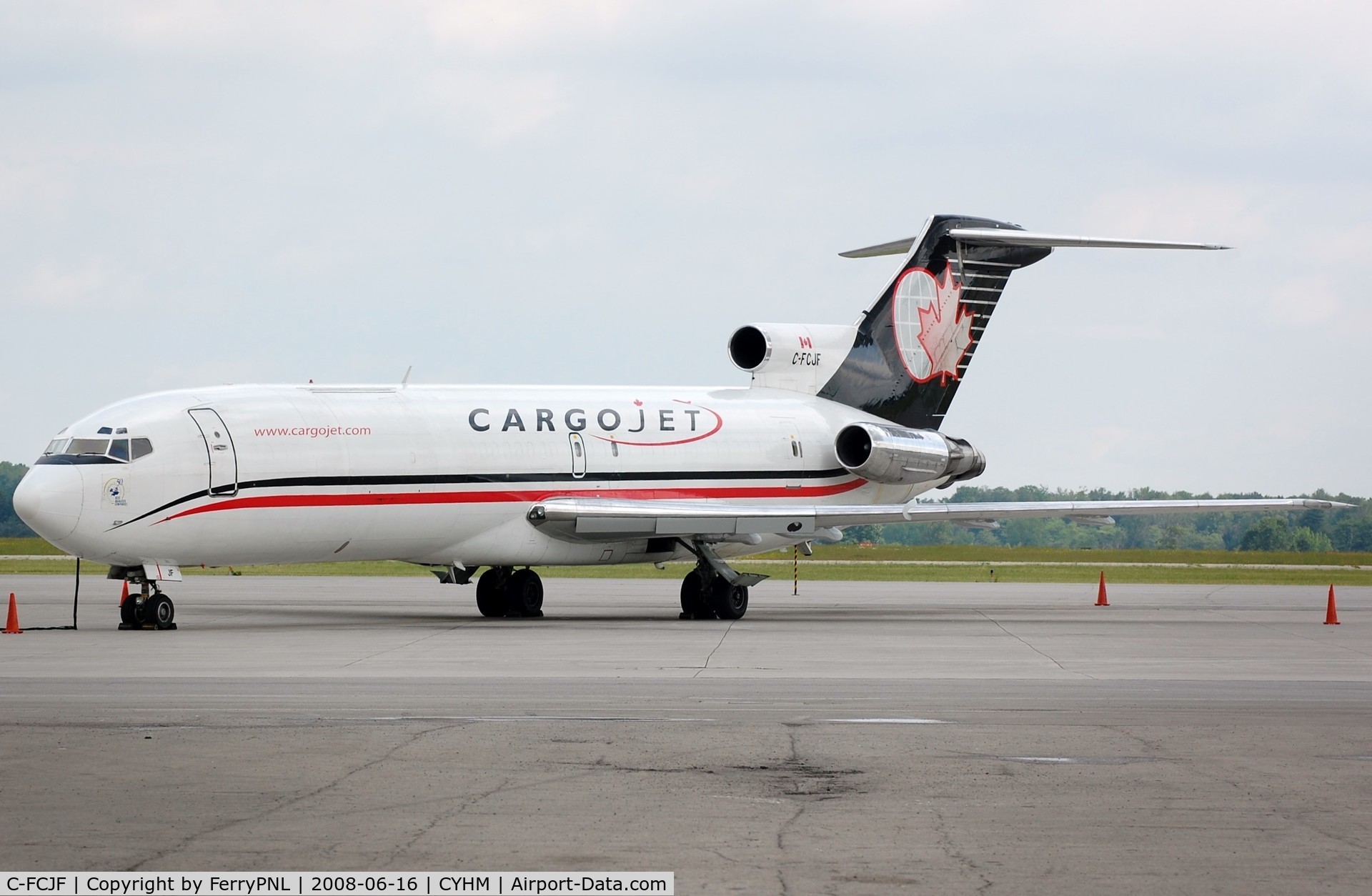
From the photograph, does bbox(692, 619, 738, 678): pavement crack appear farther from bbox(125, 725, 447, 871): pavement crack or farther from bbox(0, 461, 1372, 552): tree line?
bbox(0, 461, 1372, 552): tree line

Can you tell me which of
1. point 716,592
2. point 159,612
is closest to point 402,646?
point 159,612

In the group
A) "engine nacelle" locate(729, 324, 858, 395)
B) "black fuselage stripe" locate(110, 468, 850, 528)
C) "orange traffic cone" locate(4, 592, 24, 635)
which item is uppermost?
"engine nacelle" locate(729, 324, 858, 395)

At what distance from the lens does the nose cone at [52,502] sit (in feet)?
77.8

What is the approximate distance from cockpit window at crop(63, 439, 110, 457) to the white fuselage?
0.09 m

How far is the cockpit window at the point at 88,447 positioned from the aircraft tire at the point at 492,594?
7703 mm

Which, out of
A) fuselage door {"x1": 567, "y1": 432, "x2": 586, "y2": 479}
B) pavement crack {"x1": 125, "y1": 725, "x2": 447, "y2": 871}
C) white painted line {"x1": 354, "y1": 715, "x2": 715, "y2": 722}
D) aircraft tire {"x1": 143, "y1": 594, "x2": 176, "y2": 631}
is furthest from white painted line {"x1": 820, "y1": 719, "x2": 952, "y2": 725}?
fuselage door {"x1": 567, "y1": 432, "x2": 586, "y2": 479}

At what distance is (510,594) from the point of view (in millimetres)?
29906

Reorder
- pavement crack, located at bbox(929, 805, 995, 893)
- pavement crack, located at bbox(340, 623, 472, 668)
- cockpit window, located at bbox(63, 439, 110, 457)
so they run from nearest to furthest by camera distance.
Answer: pavement crack, located at bbox(929, 805, 995, 893)
pavement crack, located at bbox(340, 623, 472, 668)
cockpit window, located at bbox(63, 439, 110, 457)

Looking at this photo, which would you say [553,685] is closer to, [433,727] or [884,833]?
[433,727]

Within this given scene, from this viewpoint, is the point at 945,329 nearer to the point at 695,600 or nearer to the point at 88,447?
the point at 695,600

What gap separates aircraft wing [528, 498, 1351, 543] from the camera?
93.5 ft

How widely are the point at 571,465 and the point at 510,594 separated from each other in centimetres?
265

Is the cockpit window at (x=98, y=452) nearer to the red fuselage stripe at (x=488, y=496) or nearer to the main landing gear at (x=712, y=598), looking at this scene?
the red fuselage stripe at (x=488, y=496)

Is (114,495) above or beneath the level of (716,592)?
above
